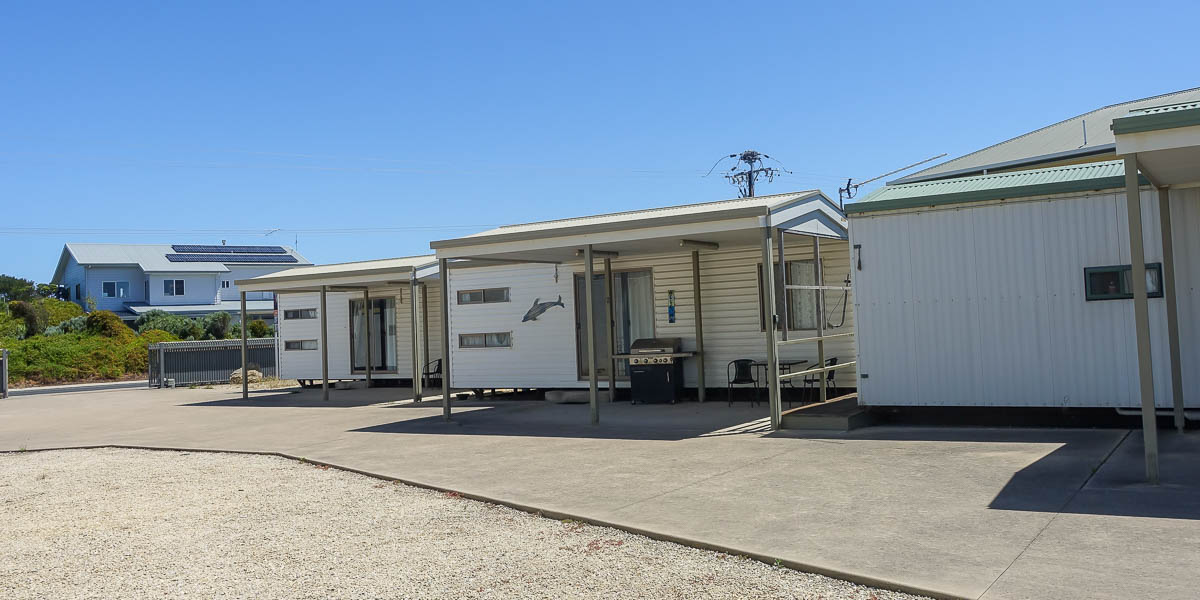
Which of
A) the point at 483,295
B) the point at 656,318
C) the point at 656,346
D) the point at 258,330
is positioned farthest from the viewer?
the point at 258,330

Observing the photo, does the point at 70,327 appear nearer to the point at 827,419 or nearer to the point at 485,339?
the point at 485,339

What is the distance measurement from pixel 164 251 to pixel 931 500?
47.9 m

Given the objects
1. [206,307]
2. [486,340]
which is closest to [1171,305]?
[486,340]

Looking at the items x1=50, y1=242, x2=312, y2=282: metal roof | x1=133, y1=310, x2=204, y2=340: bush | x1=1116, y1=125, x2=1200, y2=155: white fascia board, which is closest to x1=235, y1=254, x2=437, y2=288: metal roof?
x1=1116, y1=125, x2=1200, y2=155: white fascia board

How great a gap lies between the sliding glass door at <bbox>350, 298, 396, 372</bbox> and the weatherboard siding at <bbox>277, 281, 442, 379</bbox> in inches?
4.9

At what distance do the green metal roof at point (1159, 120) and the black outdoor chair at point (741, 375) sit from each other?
7.51 metres

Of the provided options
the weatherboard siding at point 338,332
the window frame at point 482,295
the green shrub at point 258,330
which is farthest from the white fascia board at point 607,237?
the green shrub at point 258,330

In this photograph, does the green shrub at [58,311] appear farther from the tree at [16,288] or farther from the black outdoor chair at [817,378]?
the black outdoor chair at [817,378]

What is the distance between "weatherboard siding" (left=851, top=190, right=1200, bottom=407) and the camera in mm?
9148

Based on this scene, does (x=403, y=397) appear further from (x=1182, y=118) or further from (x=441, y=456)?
(x=1182, y=118)

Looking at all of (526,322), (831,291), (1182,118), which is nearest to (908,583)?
(1182,118)

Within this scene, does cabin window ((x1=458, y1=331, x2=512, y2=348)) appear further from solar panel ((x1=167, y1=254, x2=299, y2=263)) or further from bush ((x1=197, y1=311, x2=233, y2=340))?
solar panel ((x1=167, y1=254, x2=299, y2=263))

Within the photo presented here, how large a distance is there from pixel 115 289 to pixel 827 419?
43562 millimetres

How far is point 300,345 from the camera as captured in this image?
72.7 feet
